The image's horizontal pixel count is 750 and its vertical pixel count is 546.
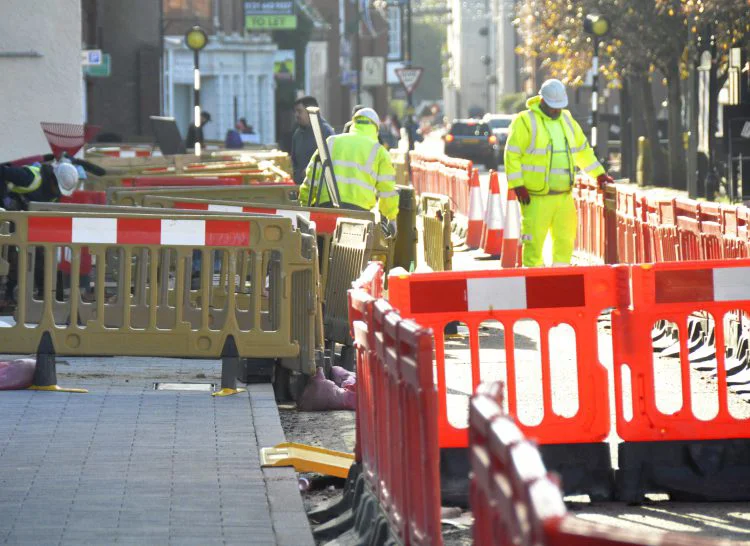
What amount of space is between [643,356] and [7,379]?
4.12m

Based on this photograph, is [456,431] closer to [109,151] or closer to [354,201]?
[354,201]

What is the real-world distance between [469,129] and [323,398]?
49.2 meters

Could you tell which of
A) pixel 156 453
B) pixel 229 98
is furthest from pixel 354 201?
pixel 229 98

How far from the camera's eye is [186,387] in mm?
10297

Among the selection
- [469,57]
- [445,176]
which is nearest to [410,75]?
[445,176]

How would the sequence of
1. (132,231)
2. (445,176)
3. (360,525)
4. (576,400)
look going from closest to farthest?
(360,525), (576,400), (132,231), (445,176)

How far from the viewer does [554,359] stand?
11.4 m

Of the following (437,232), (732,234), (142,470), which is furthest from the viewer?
(437,232)

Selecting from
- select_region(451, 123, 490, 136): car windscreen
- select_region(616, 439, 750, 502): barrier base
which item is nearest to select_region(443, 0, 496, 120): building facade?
select_region(451, 123, 490, 136): car windscreen

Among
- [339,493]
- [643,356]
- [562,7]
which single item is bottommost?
[339,493]

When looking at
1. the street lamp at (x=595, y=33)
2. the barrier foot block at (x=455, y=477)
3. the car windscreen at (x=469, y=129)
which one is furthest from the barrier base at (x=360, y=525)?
the car windscreen at (x=469, y=129)

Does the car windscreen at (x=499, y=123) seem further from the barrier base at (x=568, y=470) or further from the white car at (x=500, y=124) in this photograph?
the barrier base at (x=568, y=470)

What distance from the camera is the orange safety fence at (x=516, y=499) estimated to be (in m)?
2.90

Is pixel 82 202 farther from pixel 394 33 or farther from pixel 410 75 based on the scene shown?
pixel 394 33
